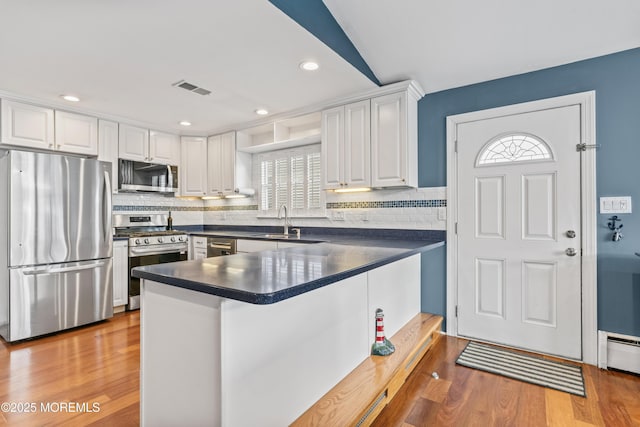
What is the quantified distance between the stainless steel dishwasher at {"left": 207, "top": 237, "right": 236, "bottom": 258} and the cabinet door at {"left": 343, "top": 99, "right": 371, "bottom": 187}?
1618mm

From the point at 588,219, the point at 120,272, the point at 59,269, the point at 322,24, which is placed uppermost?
the point at 322,24

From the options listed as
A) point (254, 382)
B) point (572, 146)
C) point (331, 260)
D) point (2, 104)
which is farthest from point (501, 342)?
point (2, 104)

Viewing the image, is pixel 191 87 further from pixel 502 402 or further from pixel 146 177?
pixel 502 402

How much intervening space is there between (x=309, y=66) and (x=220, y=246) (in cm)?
245

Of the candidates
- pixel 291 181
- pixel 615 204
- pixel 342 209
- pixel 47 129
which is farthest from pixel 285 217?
pixel 615 204

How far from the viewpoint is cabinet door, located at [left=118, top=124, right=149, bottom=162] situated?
4.03m

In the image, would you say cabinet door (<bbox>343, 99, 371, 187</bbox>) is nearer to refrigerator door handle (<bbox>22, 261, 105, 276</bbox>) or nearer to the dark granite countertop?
the dark granite countertop

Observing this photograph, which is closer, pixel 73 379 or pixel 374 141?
pixel 73 379

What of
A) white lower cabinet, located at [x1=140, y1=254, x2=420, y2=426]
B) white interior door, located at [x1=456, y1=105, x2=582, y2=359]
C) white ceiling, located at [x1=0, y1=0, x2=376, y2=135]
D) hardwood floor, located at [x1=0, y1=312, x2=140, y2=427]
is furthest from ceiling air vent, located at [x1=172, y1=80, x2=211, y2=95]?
white interior door, located at [x1=456, y1=105, x2=582, y2=359]

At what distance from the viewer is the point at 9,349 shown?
2799mm

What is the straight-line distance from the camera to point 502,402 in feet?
6.56

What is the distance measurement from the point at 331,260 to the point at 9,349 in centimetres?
310

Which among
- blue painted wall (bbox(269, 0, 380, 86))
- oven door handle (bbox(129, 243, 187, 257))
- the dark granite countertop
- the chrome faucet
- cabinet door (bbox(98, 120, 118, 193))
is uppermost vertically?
blue painted wall (bbox(269, 0, 380, 86))

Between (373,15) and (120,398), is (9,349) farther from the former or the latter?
(373,15)
